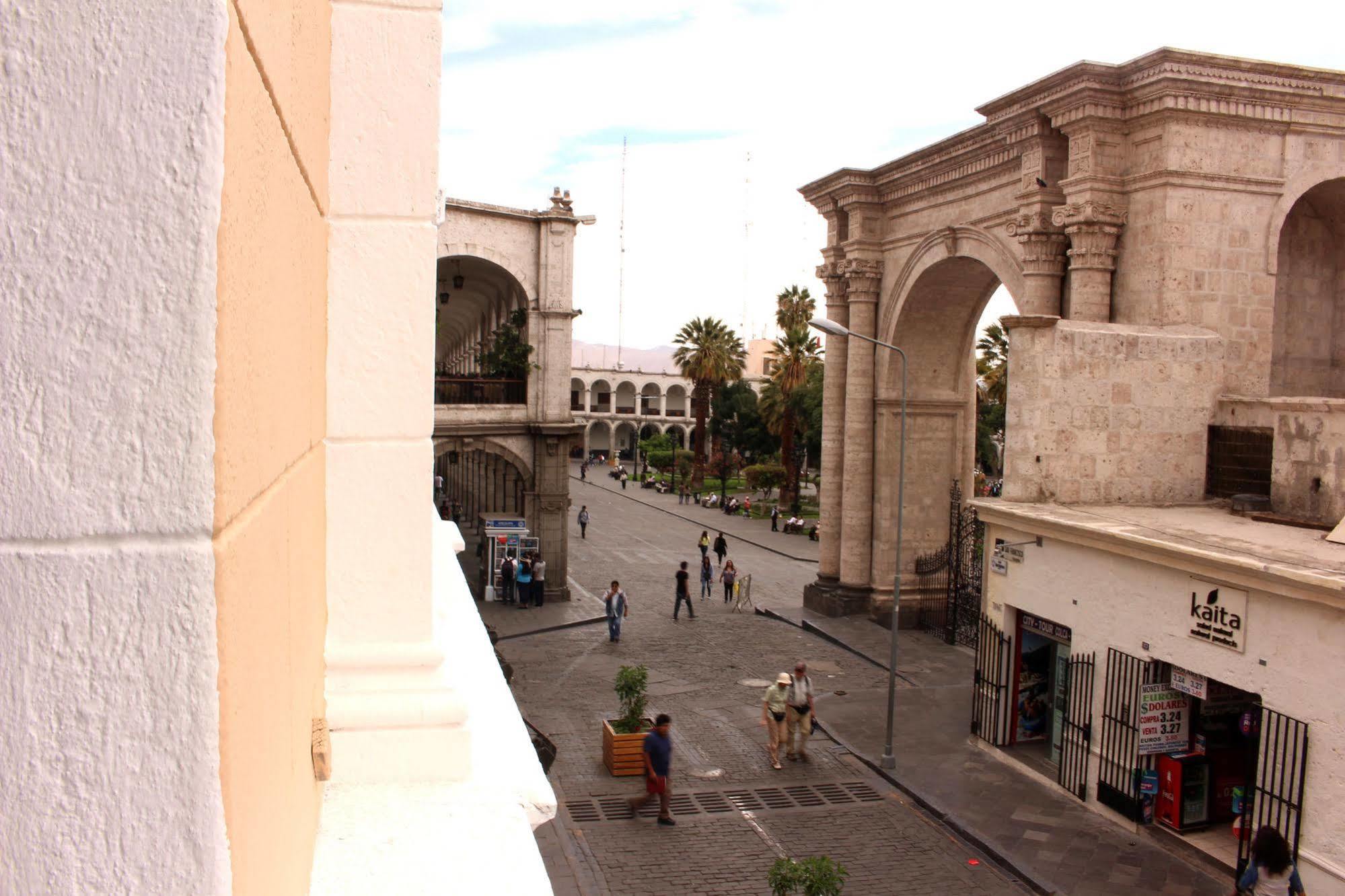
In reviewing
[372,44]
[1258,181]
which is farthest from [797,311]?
[372,44]

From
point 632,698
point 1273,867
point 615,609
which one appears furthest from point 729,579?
point 1273,867

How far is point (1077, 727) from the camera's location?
13.6m

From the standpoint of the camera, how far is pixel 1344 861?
378 inches

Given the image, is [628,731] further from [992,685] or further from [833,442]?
[833,442]

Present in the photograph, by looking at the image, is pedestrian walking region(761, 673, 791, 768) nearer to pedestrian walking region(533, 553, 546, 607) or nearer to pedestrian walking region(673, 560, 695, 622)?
pedestrian walking region(673, 560, 695, 622)

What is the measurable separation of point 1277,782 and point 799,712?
6.21 m

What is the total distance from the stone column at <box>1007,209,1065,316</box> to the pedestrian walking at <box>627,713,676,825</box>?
379 inches

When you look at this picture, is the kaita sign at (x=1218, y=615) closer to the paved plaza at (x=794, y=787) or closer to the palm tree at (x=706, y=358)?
the paved plaza at (x=794, y=787)

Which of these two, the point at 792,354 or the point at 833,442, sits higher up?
the point at 792,354

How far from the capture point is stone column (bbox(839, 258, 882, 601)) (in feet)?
82.2

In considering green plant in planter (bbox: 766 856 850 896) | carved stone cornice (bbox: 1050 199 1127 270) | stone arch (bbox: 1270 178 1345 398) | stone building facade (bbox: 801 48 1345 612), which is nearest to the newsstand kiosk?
stone building facade (bbox: 801 48 1345 612)

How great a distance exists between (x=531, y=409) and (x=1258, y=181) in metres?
15.7

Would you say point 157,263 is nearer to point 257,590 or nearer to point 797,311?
point 257,590

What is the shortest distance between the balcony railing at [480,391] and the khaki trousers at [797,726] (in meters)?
12.9
